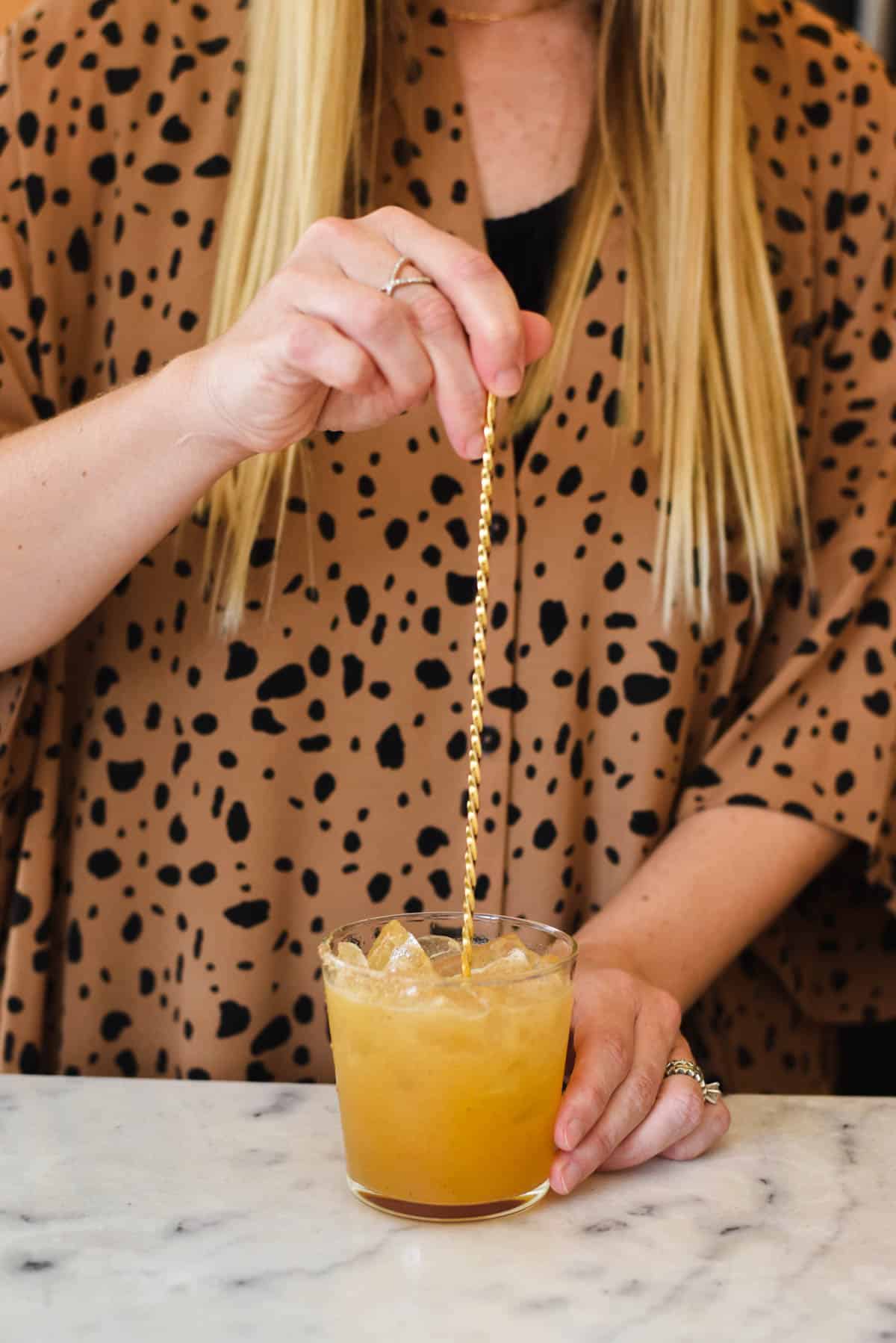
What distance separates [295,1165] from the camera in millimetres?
785

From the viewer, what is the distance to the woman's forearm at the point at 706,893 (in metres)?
1.11

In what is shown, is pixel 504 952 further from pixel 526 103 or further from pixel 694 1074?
pixel 526 103

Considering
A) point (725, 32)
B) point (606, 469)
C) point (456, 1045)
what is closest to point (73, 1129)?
point (456, 1045)

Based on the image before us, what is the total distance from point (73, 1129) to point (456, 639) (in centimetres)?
54

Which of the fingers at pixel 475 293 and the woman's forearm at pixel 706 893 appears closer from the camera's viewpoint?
the fingers at pixel 475 293

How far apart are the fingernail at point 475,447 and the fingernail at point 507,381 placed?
0.16 feet

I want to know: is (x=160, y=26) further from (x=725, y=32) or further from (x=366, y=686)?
(x=366, y=686)

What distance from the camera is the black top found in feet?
4.15

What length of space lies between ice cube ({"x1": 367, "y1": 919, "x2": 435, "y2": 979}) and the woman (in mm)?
361

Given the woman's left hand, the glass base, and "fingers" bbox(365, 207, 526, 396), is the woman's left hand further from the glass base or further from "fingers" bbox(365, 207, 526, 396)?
"fingers" bbox(365, 207, 526, 396)

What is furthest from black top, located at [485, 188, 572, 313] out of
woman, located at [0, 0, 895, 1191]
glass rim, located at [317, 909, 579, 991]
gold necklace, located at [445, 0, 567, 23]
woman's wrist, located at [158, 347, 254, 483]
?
glass rim, located at [317, 909, 579, 991]

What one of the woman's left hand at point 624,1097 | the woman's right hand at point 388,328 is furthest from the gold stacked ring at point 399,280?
the woman's left hand at point 624,1097

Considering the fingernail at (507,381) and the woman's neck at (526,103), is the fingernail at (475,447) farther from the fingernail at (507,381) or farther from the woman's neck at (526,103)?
the woman's neck at (526,103)

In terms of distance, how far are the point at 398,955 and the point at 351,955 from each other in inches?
1.0
